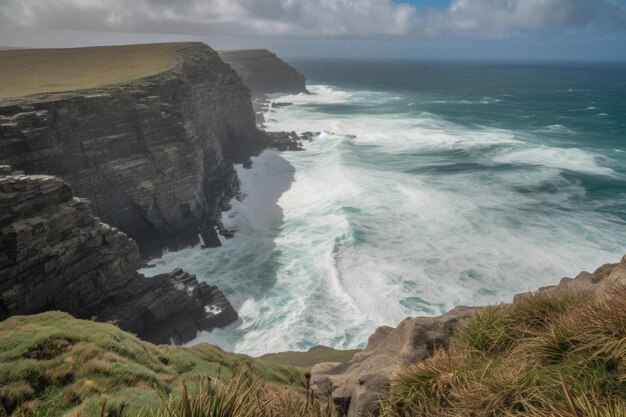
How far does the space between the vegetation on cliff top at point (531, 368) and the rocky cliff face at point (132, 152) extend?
27.2 m

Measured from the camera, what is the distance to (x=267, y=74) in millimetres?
120125

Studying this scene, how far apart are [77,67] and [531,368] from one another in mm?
52132

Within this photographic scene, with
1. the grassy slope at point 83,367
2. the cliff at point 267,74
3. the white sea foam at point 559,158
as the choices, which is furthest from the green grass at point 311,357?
the cliff at point 267,74

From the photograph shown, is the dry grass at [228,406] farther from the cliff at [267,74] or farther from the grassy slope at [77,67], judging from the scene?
the cliff at [267,74]

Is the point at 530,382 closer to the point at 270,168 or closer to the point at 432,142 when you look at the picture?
the point at 270,168

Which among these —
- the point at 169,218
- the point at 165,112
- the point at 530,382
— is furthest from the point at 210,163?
the point at 530,382

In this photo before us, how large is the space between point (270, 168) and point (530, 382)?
45.7 m

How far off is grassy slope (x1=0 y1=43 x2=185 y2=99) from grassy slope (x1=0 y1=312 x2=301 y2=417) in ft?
85.6

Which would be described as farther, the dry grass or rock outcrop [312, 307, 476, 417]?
rock outcrop [312, 307, 476, 417]

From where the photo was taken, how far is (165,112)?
34.7 m

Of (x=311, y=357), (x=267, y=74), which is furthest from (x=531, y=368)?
(x=267, y=74)

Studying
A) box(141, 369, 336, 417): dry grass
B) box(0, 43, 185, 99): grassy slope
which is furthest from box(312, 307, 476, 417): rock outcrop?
box(0, 43, 185, 99): grassy slope

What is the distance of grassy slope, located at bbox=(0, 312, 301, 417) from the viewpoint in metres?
7.44

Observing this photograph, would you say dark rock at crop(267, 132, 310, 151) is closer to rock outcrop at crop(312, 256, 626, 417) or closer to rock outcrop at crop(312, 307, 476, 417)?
rock outcrop at crop(312, 256, 626, 417)
